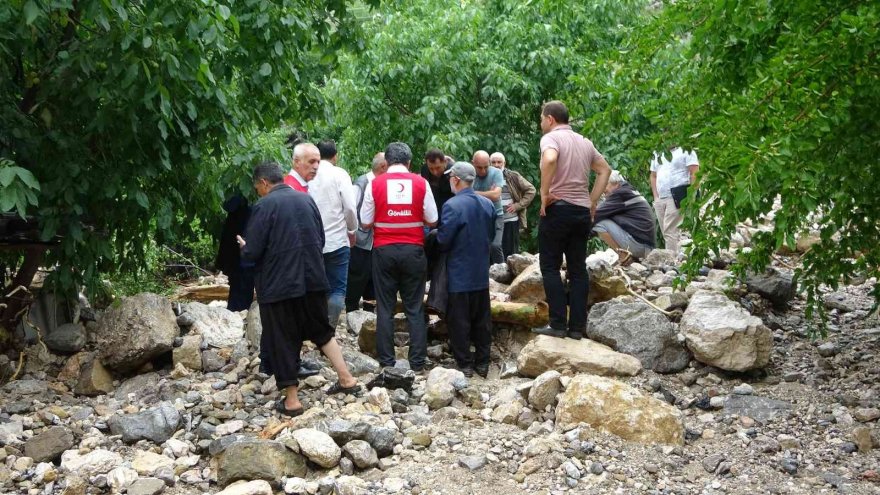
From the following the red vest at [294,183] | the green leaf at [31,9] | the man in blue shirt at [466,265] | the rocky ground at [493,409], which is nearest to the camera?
the green leaf at [31,9]

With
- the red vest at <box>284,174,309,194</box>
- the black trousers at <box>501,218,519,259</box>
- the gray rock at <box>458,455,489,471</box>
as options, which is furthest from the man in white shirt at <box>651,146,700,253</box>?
the gray rock at <box>458,455,489,471</box>

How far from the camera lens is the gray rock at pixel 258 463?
573 centimetres

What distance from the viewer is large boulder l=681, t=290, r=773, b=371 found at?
24.6ft

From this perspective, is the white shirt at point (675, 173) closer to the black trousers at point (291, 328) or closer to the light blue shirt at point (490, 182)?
the light blue shirt at point (490, 182)

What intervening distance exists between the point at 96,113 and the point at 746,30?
4.57 metres

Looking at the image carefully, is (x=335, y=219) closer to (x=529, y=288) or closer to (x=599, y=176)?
(x=529, y=288)

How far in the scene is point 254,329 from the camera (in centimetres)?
816

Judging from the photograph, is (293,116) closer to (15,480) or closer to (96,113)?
(96,113)

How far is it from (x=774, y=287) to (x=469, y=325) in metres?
3.09

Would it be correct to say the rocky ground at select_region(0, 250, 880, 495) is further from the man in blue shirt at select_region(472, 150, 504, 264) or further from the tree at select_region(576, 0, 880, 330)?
the man in blue shirt at select_region(472, 150, 504, 264)

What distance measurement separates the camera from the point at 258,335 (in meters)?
8.11

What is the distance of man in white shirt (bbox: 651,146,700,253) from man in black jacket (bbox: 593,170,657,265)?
0.78 ft

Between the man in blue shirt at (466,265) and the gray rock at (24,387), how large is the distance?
3249 mm

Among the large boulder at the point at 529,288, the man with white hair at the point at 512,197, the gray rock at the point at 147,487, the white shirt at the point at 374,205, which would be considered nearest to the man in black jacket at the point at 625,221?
the man with white hair at the point at 512,197
